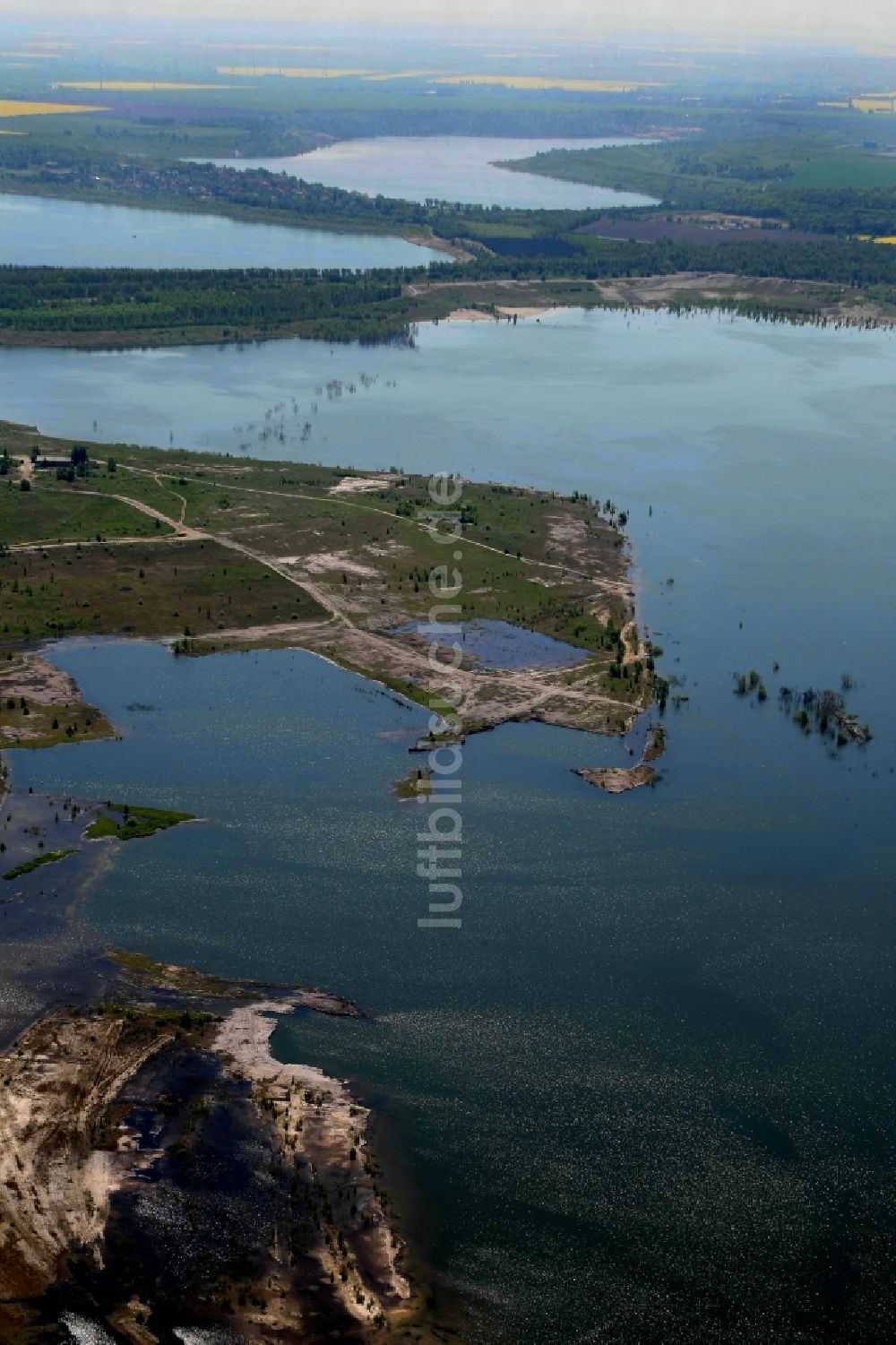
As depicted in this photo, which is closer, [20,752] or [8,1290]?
[8,1290]

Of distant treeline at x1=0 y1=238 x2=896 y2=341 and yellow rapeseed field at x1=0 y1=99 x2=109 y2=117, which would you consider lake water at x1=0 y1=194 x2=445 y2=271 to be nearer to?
distant treeline at x1=0 y1=238 x2=896 y2=341

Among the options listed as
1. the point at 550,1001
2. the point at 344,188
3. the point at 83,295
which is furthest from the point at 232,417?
the point at 344,188

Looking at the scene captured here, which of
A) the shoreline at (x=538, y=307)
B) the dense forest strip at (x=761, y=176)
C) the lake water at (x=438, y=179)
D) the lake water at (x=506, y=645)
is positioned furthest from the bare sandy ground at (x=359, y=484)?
the lake water at (x=438, y=179)

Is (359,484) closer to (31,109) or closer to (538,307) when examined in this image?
(538,307)

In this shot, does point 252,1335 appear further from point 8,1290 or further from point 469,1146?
point 469,1146

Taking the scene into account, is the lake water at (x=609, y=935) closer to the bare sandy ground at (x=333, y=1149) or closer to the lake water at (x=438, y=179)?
the bare sandy ground at (x=333, y=1149)

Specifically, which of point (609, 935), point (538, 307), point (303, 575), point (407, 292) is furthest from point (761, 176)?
point (609, 935)

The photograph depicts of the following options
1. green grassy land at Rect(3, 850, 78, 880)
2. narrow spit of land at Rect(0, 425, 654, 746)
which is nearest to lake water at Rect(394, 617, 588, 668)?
narrow spit of land at Rect(0, 425, 654, 746)
